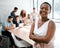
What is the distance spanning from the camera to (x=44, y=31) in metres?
1.15

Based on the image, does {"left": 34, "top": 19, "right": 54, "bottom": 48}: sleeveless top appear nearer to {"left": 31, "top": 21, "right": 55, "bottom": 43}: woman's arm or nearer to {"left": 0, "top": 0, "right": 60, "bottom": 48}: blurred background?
{"left": 31, "top": 21, "right": 55, "bottom": 43}: woman's arm

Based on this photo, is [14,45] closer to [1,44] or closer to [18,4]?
[1,44]

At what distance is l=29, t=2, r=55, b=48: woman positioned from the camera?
3.78 ft

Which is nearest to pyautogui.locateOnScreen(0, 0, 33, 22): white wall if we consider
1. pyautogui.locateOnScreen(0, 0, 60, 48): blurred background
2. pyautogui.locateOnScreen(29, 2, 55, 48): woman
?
pyautogui.locateOnScreen(0, 0, 60, 48): blurred background

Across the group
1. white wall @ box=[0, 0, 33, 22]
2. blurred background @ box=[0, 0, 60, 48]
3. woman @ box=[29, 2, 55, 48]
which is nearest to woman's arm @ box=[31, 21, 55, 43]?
woman @ box=[29, 2, 55, 48]

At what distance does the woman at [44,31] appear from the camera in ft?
3.78

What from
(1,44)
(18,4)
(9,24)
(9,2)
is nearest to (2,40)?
(1,44)

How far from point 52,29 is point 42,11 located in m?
0.17

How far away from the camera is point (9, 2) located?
18.7ft

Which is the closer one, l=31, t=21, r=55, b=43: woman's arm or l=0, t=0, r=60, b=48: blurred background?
l=31, t=21, r=55, b=43: woman's arm

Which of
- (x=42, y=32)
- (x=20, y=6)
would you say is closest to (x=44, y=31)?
(x=42, y=32)

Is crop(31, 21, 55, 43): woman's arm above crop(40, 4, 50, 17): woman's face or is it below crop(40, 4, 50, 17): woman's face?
below

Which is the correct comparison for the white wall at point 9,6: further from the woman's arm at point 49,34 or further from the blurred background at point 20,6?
the woman's arm at point 49,34

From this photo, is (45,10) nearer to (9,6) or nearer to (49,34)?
(49,34)
